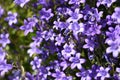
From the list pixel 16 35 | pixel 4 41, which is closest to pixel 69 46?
pixel 4 41

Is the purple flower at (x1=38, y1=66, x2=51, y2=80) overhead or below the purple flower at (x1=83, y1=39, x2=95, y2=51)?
below

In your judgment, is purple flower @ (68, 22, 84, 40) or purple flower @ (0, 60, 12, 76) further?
purple flower @ (0, 60, 12, 76)

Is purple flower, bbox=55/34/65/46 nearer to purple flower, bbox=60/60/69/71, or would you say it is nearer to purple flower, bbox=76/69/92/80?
purple flower, bbox=60/60/69/71

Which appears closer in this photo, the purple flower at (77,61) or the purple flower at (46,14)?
the purple flower at (77,61)

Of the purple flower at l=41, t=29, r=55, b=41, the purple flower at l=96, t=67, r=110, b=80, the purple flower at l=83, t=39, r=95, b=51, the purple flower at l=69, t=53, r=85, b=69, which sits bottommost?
the purple flower at l=96, t=67, r=110, b=80

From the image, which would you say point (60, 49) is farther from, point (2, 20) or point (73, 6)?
point (2, 20)

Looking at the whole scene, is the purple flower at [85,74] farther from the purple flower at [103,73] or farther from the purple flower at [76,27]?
the purple flower at [76,27]

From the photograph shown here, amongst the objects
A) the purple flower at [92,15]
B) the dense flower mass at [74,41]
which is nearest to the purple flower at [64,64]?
the dense flower mass at [74,41]

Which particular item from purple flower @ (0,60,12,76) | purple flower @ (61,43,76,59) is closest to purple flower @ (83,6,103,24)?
purple flower @ (61,43,76,59)

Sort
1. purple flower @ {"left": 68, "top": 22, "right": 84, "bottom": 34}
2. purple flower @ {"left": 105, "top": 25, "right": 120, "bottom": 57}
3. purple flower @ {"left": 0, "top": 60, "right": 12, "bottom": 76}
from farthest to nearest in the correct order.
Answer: purple flower @ {"left": 0, "top": 60, "right": 12, "bottom": 76} → purple flower @ {"left": 68, "top": 22, "right": 84, "bottom": 34} → purple flower @ {"left": 105, "top": 25, "right": 120, "bottom": 57}
